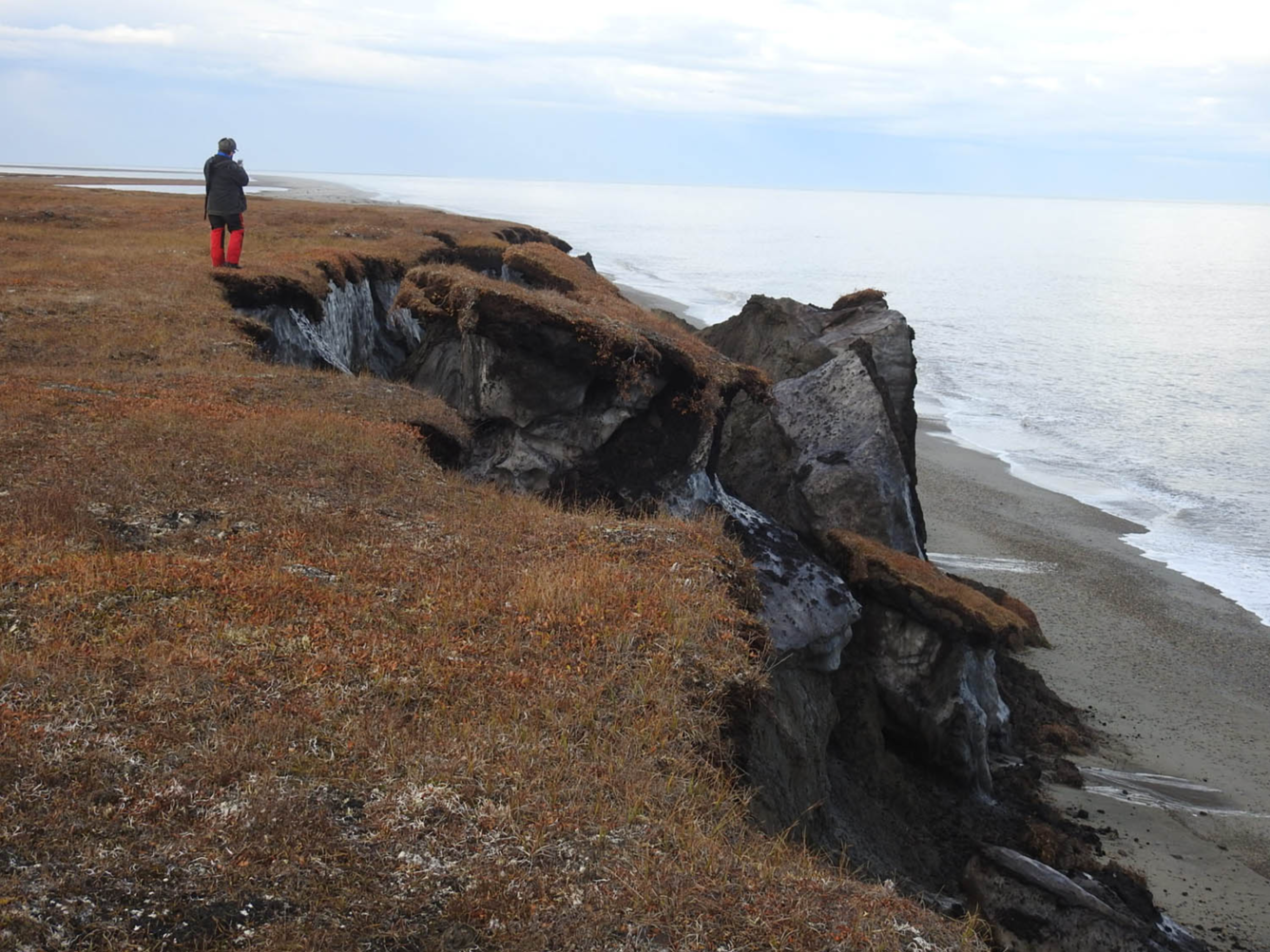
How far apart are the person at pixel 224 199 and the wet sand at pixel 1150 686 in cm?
2351

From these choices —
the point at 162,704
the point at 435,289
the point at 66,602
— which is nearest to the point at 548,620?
the point at 162,704

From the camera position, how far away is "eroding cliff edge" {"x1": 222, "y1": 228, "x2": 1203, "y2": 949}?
46.2 feet

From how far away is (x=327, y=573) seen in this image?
12.3 metres

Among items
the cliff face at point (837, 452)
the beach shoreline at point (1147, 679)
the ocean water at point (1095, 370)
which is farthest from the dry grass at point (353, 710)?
the ocean water at point (1095, 370)

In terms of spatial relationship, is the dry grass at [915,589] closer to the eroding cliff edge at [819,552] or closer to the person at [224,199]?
the eroding cliff edge at [819,552]

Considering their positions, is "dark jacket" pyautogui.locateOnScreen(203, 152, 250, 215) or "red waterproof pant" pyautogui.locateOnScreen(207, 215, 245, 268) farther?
"red waterproof pant" pyautogui.locateOnScreen(207, 215, 245, 268)

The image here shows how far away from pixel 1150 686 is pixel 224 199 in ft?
89.6

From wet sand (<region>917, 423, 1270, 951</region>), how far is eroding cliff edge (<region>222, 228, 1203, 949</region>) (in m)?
1.39

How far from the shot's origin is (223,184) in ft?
90.3

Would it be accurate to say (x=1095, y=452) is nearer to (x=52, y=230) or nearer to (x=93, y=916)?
(x=52, y=230)

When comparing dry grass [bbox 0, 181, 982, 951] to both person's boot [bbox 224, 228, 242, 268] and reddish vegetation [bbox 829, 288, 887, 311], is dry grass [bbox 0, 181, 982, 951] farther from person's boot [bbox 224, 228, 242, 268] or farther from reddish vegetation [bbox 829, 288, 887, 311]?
reddish vegetation [bbox 829, 288, 887, 311]

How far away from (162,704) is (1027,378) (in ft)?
236

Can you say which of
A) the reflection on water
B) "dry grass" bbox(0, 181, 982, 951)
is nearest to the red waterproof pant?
"dry grass" bbox(0, 181, 982, 951)

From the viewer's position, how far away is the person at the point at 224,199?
27.3 m
